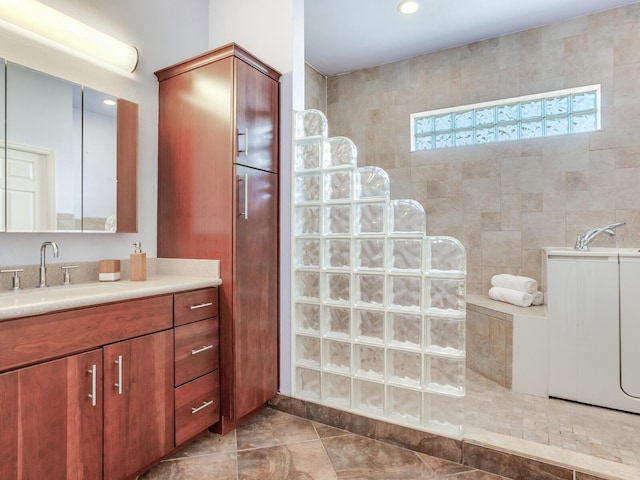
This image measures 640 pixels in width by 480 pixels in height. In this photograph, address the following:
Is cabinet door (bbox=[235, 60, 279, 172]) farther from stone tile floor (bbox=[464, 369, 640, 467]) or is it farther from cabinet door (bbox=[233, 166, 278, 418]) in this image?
stone tile floor (bbox=[464, 369, 640, 467])

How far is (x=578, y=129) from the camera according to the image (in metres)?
3.01

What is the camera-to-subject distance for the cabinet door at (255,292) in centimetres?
183

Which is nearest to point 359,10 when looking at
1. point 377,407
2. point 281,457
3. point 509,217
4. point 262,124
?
point 262,124

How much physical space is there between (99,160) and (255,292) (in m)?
1.05

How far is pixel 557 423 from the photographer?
2057 millimetres

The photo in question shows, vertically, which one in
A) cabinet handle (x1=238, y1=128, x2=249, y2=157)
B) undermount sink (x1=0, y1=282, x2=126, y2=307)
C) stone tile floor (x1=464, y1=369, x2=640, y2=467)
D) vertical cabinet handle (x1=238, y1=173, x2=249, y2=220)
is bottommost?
stone tile floor (x1=464, y1=369, x2=640, y2=467)

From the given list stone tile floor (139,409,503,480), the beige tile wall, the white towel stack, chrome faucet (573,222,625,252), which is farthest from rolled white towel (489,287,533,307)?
stone tile floor (139,409,503,480)

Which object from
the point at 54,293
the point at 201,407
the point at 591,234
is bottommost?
the point at 201,407

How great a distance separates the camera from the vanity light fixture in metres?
1.50

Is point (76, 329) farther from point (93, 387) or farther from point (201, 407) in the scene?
point (201, 407)

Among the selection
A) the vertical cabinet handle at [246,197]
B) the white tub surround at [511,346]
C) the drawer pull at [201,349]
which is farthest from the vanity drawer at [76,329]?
the white tub surround at [511,346]

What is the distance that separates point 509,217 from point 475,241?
1.19ft

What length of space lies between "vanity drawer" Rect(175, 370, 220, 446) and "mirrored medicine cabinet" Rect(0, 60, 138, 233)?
900 mm

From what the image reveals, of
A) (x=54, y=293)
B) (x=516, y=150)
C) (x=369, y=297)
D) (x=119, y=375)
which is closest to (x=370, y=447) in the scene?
(x=369, y=297)
